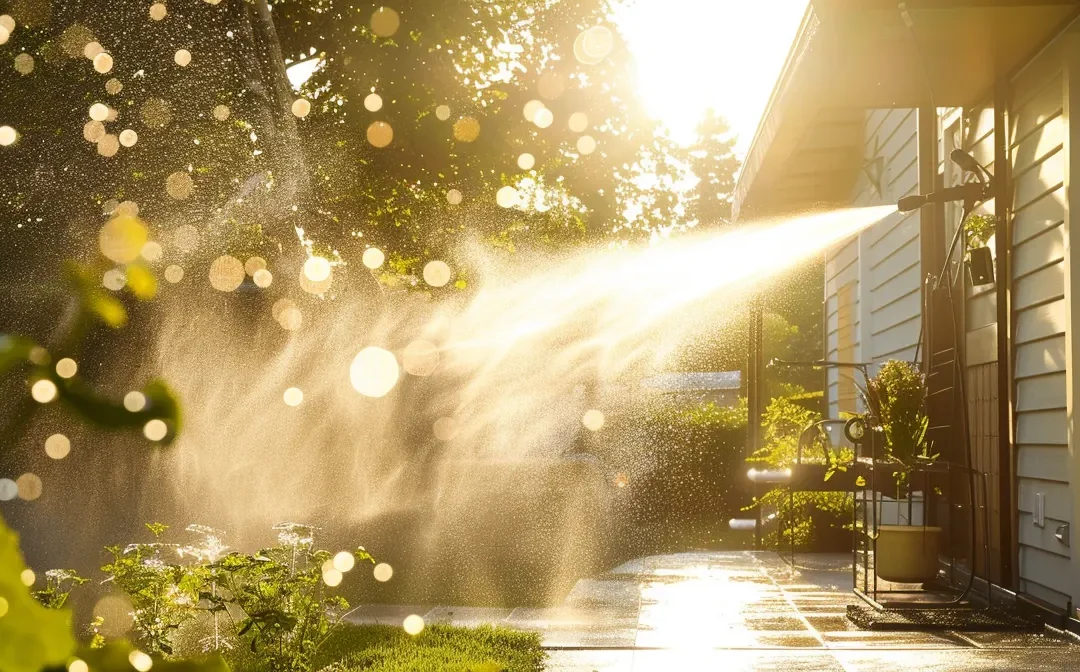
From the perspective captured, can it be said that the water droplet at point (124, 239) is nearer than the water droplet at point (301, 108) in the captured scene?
Yes

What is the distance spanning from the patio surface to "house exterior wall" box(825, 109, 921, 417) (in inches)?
101

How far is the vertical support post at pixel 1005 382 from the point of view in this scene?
21.9 ft

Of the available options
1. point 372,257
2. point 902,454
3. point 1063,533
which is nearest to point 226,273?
point 372,257

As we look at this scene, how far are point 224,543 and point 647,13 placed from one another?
27.9ft

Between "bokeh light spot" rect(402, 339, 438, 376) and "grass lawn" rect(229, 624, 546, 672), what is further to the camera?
"bokeh light spot" rect(402, 339, 438, 376)

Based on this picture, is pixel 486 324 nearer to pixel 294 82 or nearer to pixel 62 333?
pixel 294 82

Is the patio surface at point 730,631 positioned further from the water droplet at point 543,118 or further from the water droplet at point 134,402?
the water droplet at point 543,118

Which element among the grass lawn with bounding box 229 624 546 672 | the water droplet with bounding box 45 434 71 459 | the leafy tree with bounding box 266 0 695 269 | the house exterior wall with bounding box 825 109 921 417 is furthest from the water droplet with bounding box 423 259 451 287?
the water droplet with bounding box 45 434 71 459

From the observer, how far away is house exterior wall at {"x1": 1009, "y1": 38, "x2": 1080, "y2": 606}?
19.5ft

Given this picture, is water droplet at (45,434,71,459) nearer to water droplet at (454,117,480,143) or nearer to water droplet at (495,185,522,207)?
water droplet at (454,117,480,143)

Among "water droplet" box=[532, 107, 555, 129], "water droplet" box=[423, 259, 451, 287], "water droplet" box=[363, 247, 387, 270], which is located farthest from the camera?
"water droplet" box=[423, 259, 451, 287]

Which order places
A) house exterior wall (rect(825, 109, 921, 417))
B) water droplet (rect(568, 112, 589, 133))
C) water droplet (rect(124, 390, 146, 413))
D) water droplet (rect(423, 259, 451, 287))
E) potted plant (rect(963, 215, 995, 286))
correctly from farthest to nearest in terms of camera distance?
1. water droplet (rect(423, 259, 451, 287))
2. water droplet (rect(568, 112, 589, 133))
3. house exterior wall (rect(825, 109, 921, 417))
4. potted plant (rect(963, 215, 995, 286))
5. water droplet (rect(124, 390, 146, 413))

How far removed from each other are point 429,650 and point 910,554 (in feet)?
10.4

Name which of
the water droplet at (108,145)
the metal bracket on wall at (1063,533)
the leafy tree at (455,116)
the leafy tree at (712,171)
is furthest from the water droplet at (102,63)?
the leafy tree at (712,171)
